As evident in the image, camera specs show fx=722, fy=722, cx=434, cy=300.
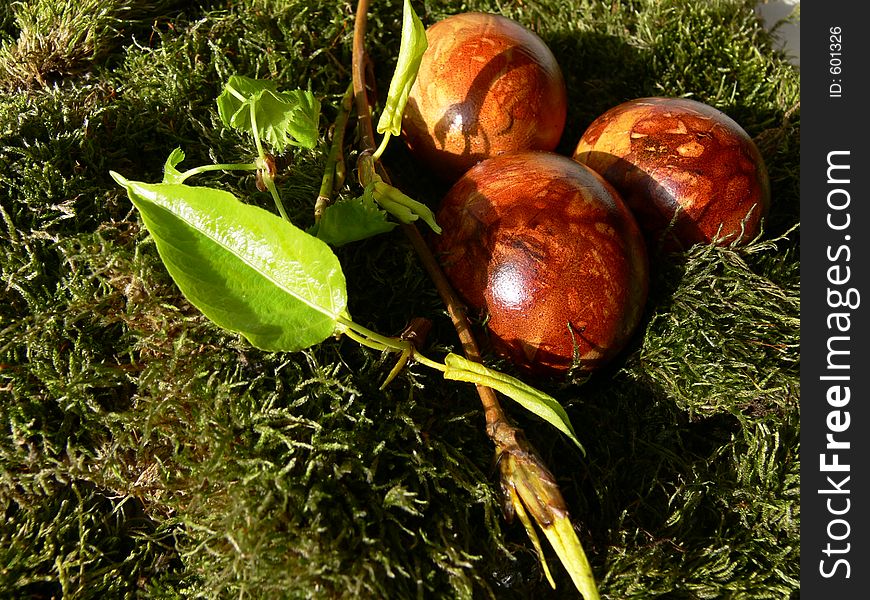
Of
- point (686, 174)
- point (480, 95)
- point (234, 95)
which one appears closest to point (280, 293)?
point (234, 95)

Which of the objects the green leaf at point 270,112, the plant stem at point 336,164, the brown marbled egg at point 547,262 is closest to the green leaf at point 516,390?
the brown marbled egg at point 547,262

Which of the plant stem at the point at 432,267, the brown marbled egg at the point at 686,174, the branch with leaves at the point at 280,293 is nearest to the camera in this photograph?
the branch with leaves at the point at 280,293

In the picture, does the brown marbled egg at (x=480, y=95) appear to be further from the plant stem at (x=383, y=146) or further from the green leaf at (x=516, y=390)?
the green leaf at (x=516, y=390)

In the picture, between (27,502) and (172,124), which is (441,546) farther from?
(172,124)

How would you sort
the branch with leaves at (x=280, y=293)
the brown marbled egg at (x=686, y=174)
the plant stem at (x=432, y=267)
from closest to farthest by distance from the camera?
the branch with leaves at (x=280, y=293) → the plant stem at (x=432, y=267) → the brown marbled egg at (x=686, y=174)

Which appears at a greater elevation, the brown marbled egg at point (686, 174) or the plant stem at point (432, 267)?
the brown marbled egg at point (686, 174)

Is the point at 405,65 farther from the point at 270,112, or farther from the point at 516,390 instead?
the point at 516,390

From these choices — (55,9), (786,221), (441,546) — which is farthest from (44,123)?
(786,221)

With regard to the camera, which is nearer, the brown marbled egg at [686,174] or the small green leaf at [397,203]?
the small green leaf at [397,203]
